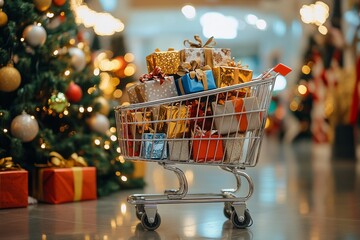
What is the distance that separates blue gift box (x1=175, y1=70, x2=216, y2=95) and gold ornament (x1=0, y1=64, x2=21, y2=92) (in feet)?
5.16

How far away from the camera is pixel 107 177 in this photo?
5.84 metres

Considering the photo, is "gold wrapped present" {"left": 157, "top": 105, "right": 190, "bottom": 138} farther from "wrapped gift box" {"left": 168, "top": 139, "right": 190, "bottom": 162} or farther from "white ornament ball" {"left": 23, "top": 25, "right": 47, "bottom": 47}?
"white ornament ball" {"left": 23, "top": 25, "right": 47, "bottom": 47}

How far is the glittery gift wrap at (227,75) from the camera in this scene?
379 centimetres

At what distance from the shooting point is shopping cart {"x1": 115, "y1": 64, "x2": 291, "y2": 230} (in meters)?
3.65

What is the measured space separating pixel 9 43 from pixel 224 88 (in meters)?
2.02

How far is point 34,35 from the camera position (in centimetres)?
483

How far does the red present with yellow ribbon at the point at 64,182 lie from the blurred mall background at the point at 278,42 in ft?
3.93

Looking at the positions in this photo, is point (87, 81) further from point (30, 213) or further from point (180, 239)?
point (180, 239)

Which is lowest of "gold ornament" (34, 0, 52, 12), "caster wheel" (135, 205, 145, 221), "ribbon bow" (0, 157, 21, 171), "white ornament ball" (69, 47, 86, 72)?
"caster wheel" (135, 205, 145, 221)

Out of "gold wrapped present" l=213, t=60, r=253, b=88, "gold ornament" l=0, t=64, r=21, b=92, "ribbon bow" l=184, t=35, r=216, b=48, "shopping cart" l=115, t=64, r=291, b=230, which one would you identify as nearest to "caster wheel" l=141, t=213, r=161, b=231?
"shopping cart" l=115, t=64, r=291, b=230

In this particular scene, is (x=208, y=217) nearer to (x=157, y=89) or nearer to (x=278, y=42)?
(x=157, y=89)

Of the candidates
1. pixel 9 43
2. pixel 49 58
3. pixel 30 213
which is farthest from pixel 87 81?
pixel 30 213

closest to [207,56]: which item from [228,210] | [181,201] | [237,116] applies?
[237,116]

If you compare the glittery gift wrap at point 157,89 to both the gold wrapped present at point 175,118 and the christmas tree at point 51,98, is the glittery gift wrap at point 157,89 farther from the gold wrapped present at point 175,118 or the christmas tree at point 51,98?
the christmas tree at point 51,98
